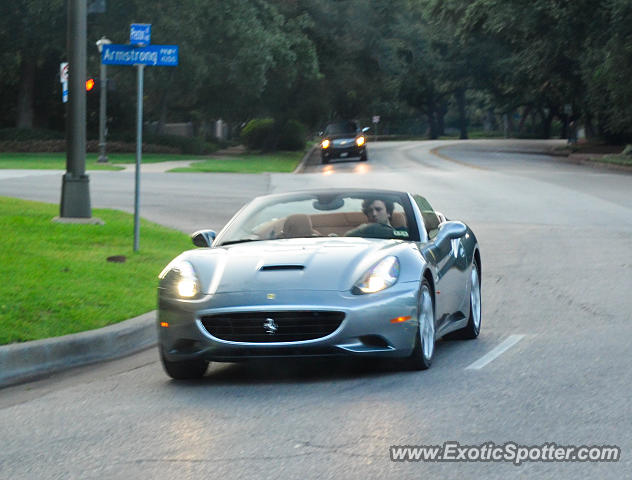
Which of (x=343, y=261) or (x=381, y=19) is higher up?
(x=381, y=19)

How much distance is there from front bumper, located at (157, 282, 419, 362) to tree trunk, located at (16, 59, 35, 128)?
182 ft

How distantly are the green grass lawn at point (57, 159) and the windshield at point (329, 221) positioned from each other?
32.2 m

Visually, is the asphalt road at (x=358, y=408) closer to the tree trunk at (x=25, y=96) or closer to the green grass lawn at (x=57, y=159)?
the green grass lawn at (x=57, y=159)

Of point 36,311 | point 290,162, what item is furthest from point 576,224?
point 290,162

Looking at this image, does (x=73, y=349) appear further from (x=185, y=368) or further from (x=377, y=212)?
(x=377, y=212)

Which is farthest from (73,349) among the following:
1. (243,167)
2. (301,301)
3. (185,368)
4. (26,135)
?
(26,135)

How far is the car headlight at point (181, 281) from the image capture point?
27.2 ft

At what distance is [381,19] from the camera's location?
241 ft

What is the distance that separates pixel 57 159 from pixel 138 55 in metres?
37.0

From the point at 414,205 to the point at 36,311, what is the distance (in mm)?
3210

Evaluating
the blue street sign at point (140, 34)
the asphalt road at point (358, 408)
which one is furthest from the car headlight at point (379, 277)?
the blue street sign at point (140, 34)

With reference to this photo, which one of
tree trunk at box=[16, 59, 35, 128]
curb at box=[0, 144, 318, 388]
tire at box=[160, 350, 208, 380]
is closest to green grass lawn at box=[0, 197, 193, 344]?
curb at box=[0, 144, 318, 388]

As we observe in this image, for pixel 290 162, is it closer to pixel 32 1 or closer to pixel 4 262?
pixel 32 1

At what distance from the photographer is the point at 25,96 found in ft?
204
